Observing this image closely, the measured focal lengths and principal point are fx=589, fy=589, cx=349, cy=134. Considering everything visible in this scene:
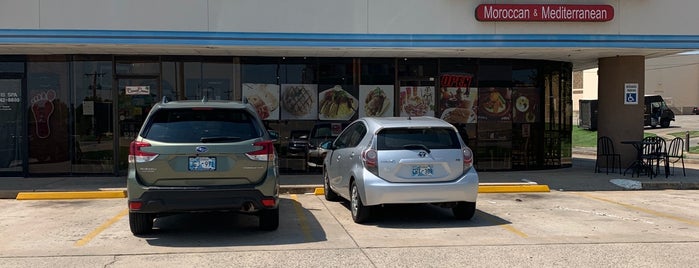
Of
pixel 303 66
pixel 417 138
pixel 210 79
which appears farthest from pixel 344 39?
pixel 417 138

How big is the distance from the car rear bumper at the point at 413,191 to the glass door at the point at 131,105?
834cm

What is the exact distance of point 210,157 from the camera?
7.17m

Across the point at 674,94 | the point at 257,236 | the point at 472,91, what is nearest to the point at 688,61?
the point at 674,94

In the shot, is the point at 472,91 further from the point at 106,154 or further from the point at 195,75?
the point at 106,154

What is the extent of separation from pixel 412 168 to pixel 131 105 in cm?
905

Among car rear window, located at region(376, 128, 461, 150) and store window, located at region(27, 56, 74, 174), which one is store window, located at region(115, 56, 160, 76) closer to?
store window, located at region(27, 56, 74, 174)

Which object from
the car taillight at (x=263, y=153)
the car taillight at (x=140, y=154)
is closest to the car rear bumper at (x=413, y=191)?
the car taillight at (x=263, y=153)

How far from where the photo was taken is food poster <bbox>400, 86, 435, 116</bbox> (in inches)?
611

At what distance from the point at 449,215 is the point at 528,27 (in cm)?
557

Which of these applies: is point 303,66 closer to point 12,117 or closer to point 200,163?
point 12,117

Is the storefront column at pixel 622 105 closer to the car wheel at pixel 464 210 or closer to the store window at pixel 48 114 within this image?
the car wheel at pixel 464 210

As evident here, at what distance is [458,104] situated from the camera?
619 inches

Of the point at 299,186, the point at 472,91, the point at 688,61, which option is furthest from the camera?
the point at 688,61

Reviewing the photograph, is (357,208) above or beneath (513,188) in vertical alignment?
above
